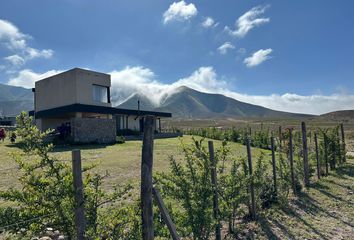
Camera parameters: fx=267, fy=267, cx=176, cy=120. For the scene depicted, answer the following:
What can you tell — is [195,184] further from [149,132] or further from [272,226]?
[272,226]

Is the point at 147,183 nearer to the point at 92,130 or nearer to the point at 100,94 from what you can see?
the point at 92,130

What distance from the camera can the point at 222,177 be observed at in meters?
4.88

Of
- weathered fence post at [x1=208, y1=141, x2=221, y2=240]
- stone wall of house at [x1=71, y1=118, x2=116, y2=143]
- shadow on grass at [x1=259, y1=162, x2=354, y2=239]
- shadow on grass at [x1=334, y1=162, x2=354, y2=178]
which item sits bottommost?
shadow on grass at [x1=259, y1=162, x2=354, y2=239]

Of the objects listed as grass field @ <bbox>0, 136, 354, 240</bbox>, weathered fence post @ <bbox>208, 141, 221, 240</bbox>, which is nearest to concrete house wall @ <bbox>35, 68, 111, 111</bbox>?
grass field @ <bbox>0, 136, 354, 240</bbox>

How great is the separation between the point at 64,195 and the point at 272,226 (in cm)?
438

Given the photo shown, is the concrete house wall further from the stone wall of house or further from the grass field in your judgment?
the grass field

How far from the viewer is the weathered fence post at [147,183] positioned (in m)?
3.12

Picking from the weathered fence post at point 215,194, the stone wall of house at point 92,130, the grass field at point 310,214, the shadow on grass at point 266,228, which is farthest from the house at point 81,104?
the weathered fence post at point 215,194

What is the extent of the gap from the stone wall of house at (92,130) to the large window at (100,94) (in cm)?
635

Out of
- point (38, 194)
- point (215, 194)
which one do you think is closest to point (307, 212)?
point (215, 194)

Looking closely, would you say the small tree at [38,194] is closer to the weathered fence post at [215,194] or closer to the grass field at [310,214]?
the grass field at [310,214]

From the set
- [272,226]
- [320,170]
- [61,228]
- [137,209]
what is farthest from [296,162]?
[61,228]

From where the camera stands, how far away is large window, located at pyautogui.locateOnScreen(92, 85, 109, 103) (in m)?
25.7

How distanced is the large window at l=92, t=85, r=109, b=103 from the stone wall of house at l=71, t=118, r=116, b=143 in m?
6.35
